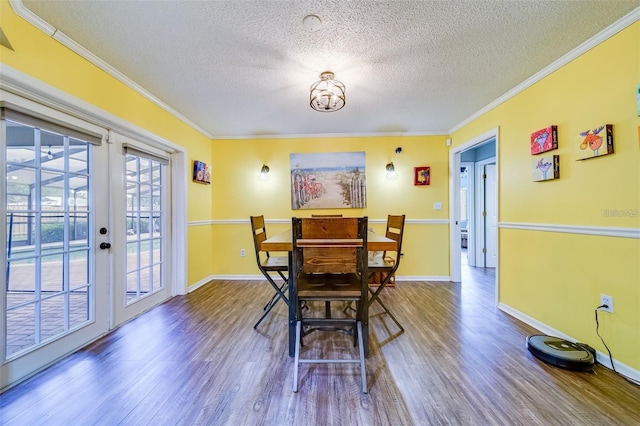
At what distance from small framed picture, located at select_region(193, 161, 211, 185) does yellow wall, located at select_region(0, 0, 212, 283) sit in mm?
93

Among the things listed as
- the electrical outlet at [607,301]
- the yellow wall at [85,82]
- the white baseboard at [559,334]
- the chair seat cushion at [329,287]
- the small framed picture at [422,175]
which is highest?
the yellow wall at [85,82]

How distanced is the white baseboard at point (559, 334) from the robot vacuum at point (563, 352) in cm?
6

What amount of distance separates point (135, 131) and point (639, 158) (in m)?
3.86

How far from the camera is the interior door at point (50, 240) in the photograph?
4.91 feet

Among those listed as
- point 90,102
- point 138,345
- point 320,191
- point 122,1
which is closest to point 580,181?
point 320,191

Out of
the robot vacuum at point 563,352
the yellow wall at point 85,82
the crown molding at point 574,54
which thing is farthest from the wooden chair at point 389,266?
the yellow wall at point 85,82

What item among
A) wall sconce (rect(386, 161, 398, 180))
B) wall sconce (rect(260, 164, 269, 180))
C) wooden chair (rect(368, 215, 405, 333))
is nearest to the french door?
wall sconce (rect(260, 164, 269, 180))

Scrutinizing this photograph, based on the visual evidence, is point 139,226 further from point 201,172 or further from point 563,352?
point 563,352

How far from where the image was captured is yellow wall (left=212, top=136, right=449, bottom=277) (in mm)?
3768

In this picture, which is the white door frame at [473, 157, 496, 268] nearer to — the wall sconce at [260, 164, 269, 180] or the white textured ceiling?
the white textured ceiling

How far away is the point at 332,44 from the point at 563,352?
2696mm

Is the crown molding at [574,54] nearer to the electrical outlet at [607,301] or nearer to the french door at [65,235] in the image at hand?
the electrical outlet at [607,301]

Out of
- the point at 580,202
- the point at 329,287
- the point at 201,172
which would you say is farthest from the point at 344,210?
the point at 580,202

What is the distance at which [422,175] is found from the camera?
3734mm
